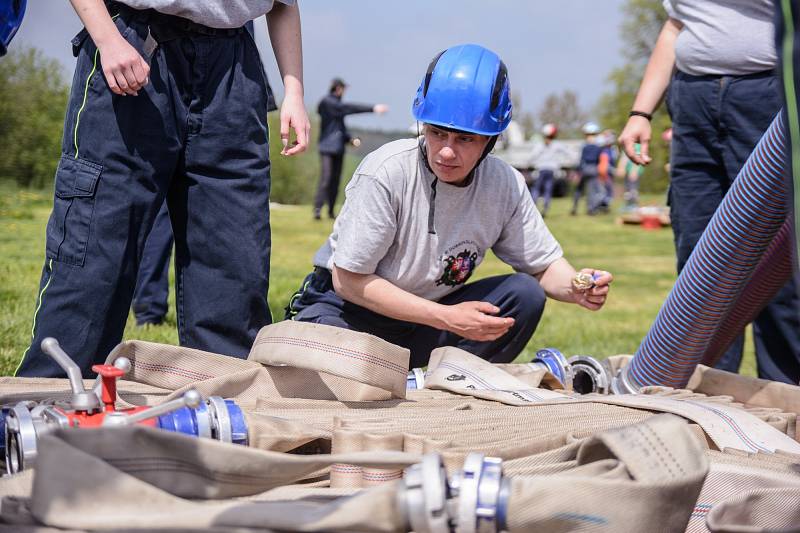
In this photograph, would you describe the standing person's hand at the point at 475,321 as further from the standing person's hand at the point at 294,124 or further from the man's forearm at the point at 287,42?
the man's forearm at the point at 287,42

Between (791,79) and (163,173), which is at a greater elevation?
(791,79)

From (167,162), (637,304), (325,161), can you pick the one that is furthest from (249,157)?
(325,161)

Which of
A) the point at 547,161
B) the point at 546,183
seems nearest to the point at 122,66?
the point at 547,161

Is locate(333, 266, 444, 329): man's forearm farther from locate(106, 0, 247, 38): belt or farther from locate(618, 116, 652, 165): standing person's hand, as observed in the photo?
locate(618, 116, 652, 165): standing person's hand

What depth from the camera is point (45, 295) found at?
291cm

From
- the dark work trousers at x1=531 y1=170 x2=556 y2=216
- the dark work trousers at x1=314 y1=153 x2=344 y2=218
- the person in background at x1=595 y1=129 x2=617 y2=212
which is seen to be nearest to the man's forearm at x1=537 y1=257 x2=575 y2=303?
the dark work trousers at x1=314 y1=153 x2=344 y2=218

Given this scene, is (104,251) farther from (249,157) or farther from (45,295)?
(249,157)

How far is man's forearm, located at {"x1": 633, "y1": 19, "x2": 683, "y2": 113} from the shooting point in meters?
3.96

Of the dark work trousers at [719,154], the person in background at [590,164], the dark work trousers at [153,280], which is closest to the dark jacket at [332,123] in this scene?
the person in background at [590,164]

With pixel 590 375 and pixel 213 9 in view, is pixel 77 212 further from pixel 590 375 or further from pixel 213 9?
pixel 590 375

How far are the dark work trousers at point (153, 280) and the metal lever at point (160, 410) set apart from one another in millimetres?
3545

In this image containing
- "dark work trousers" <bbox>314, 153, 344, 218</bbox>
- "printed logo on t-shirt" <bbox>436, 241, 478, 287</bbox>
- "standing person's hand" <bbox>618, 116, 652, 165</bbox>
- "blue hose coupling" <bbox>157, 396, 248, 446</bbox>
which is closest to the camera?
"blue hose coupling" <bbox>157, 396, 248, 446</bbox>

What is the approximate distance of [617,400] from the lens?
8.75ft

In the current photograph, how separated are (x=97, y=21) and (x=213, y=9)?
34cm
